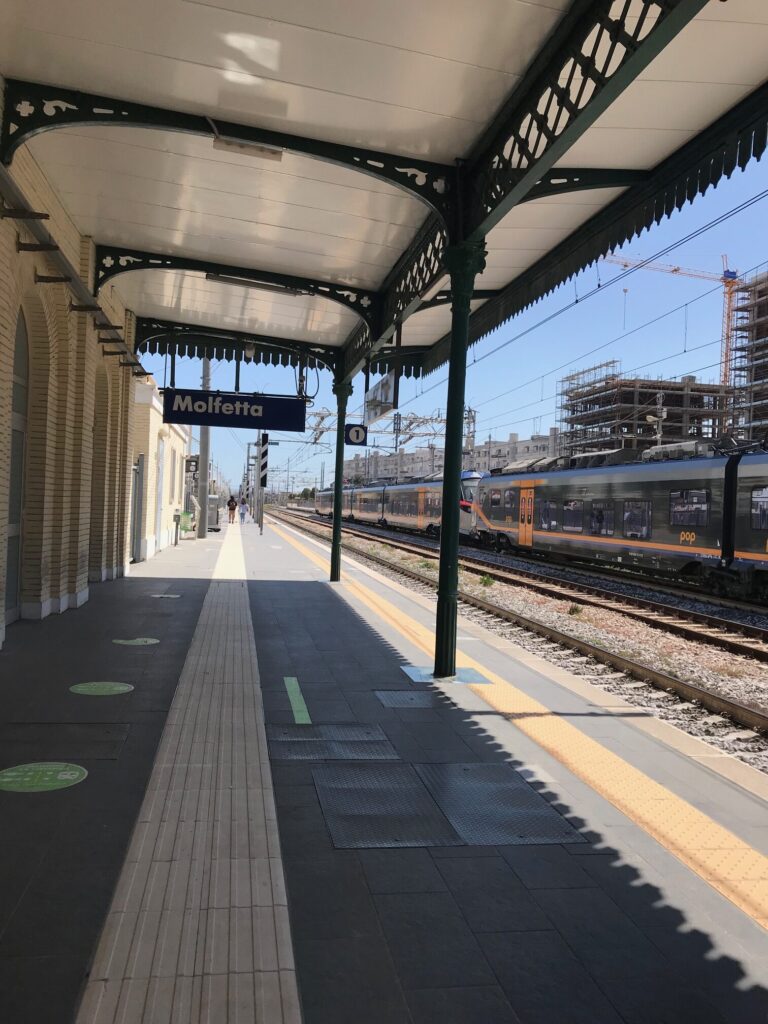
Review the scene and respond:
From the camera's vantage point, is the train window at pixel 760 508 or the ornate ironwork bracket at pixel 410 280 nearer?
the ornate ironwork bracket at pixel 410 280

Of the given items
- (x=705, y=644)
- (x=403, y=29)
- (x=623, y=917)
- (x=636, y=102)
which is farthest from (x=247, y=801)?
(x=705, y=644)

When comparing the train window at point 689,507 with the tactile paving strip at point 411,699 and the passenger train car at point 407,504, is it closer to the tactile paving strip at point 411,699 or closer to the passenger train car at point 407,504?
the tactile paving strip at point 411,699

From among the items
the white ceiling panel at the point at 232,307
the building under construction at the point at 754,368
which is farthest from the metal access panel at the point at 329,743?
the building under construction at the point at 754,368

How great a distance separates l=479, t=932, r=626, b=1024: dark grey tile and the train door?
19.6 m

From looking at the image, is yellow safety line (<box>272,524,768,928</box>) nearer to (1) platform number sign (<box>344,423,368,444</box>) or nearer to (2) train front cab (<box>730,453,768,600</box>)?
(2) train front cab (<box>730,453,768,600</box>)

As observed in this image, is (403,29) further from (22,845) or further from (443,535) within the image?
(22,845)

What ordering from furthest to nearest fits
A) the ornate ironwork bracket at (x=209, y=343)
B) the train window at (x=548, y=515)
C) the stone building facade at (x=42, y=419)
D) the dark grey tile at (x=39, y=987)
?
the train window at (x=548, y=515) < the ornate ironwork bracket at (x=209, y=343) < the stone building facade at (x=42, y=419) < the dark grey tile at (x=39, y=987)

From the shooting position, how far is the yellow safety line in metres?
3.61

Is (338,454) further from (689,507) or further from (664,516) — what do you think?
(689,507)

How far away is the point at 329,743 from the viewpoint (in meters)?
5.35

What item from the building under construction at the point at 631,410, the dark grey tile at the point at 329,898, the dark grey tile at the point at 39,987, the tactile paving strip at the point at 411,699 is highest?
the building under construction at the point at 631,410

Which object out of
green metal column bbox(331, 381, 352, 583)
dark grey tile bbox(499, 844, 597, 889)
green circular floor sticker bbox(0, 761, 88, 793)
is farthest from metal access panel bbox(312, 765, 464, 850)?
green metal column bbox(331, 381, 352, 583)

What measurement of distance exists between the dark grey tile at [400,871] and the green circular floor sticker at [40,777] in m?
1.78

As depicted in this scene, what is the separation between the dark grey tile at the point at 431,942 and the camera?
9.07ft
